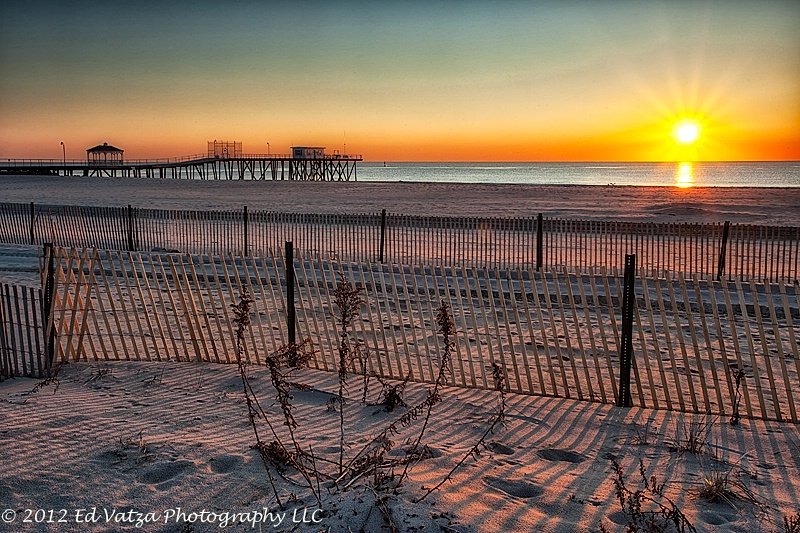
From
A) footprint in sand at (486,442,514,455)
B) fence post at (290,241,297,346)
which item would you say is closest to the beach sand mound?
footprint in sand at (486,442,514,455)

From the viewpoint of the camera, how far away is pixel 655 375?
7957 millimetres

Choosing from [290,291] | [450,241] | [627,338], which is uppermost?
[290,291]

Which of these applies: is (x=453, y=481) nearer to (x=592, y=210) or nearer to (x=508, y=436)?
(x=508, y=436)

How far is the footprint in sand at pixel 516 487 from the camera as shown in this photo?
4809mm

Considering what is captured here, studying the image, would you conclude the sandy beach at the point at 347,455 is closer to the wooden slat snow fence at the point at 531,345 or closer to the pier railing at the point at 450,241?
the wooden slat snow fence at the point at 531,345

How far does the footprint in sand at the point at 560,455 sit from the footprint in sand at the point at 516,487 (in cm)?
65

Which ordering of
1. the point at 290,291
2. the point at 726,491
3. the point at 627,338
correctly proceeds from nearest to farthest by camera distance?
the point at 726,491
the point at 627,338
the point at 290,291

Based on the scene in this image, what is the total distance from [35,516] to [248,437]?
1.68m

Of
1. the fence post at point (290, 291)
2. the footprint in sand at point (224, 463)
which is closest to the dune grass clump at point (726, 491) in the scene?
the footprint in sand at point (224, 463)

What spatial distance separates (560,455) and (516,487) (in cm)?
87

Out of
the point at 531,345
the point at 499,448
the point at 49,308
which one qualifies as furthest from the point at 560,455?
the point at 49,308

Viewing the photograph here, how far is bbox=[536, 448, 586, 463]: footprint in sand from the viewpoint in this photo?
18.2 feet

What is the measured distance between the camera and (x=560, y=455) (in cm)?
563

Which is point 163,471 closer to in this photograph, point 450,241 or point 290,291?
point 290,291
